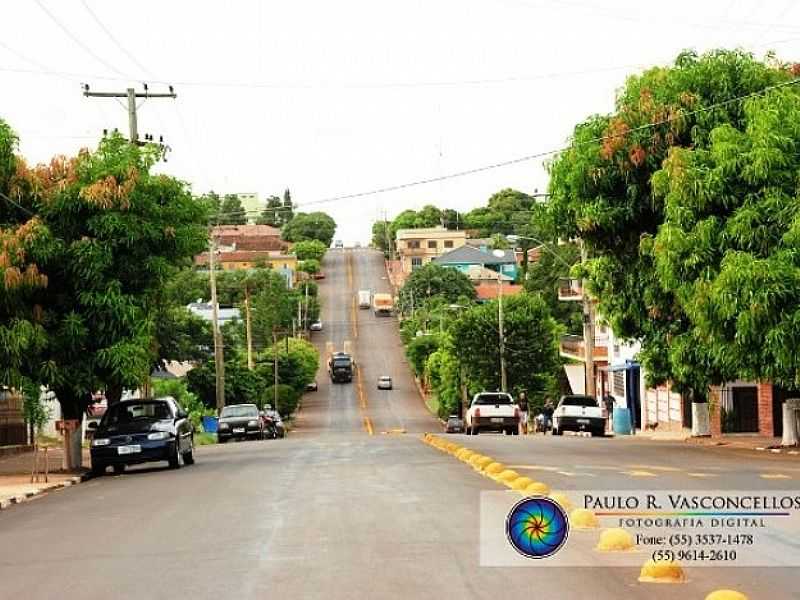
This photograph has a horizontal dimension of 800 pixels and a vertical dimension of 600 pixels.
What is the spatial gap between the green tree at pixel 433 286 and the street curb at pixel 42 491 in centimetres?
11130

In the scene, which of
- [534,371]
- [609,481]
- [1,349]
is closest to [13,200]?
[1,349]

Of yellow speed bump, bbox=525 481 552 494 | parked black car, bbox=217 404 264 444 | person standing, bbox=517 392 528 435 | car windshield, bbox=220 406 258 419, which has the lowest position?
person standing, bbox=517 392 528 435

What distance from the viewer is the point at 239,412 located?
55938 mm

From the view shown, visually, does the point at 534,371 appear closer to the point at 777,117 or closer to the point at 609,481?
the point at 777,117

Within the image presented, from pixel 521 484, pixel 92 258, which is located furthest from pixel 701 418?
pixel 521 484

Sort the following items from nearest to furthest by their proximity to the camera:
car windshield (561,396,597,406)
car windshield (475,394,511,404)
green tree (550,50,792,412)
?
1. green tree (550,50,792,412)
2. car windshield (561,396,597,406)
3. car windshield (475,394,511,404)

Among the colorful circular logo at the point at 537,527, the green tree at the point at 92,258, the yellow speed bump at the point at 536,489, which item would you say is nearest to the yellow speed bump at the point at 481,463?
the yellow speed bump at the point at 536,489

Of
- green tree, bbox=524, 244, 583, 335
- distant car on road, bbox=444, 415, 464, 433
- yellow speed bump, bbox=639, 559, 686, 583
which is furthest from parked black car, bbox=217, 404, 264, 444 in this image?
green tree, bbox=524, 244, 583, 335

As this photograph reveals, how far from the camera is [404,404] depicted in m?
103

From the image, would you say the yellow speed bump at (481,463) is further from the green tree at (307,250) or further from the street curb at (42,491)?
the green tree at (307,250)

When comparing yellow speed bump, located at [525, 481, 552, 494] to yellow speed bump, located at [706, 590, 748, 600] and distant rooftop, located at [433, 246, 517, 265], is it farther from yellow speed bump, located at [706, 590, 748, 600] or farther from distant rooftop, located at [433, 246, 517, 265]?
distant rooftop, located at [433, 246, 517, 265]

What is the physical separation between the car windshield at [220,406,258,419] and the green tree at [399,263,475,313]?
3321 inches

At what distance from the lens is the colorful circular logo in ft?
41.1

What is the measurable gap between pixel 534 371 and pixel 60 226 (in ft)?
176
